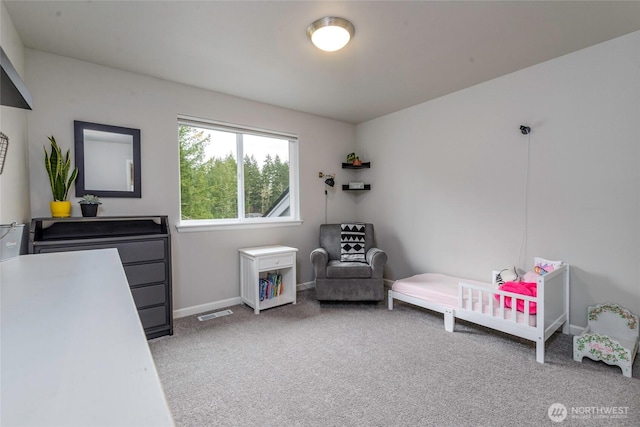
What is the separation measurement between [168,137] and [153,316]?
1731 millimetres

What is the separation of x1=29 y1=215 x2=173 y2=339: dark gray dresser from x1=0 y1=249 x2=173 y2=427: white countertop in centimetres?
170

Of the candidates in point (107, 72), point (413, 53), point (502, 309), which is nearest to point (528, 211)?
point (502, 309)

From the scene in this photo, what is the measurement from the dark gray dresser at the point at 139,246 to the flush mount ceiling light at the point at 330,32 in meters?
1.99

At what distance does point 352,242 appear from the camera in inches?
152

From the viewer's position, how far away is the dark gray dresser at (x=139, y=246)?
2328 mm

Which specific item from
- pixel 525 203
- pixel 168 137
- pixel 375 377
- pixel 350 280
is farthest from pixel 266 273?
pixel 525 203

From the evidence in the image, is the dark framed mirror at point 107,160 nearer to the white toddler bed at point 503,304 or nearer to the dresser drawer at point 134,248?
the dresser drawer at point 134,248

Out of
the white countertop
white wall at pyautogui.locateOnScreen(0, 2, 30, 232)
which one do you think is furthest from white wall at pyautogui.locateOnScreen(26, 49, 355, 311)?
the white countertop

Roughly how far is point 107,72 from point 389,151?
3.26m

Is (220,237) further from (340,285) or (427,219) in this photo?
(427,219)

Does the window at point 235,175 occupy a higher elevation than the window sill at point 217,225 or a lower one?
higher

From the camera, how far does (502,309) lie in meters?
2.38

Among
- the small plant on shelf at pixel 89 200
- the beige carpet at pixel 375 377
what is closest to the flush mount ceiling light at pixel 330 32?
the small plant on shelf at pixel 89 200

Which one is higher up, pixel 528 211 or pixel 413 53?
pixel 413 53
